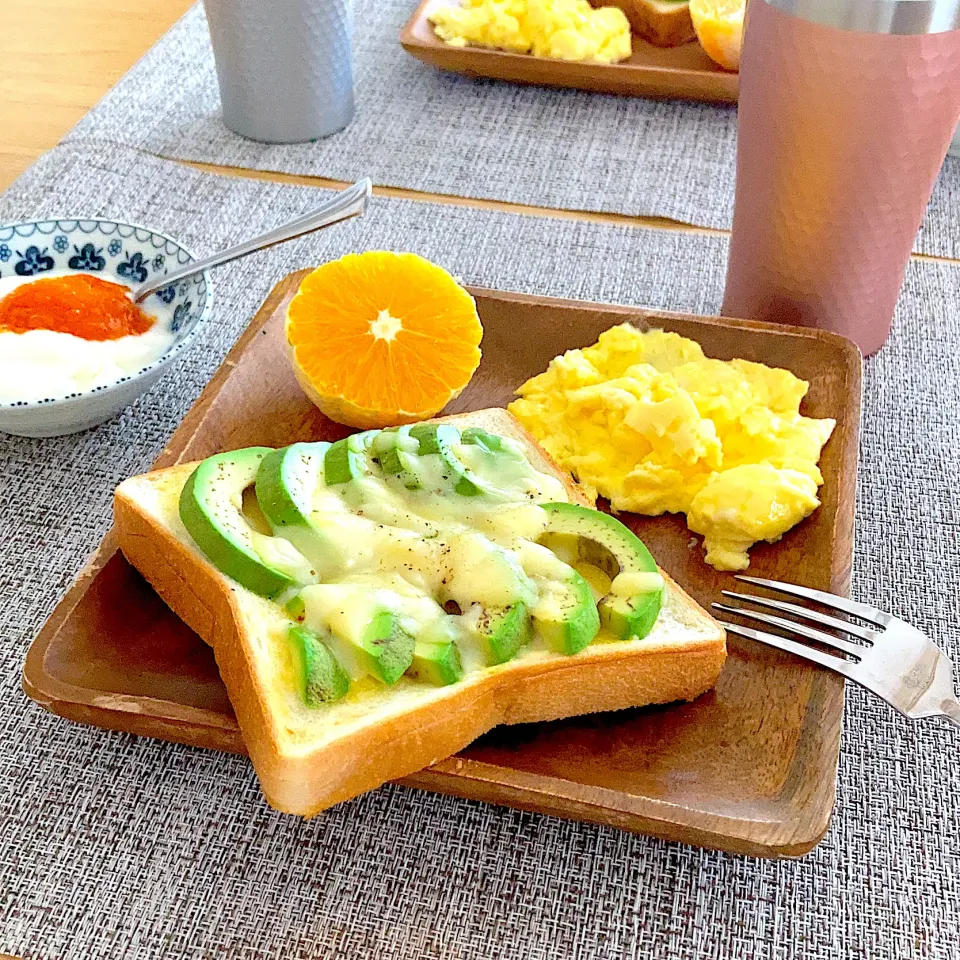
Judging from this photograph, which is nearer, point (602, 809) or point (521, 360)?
point (602, 809)

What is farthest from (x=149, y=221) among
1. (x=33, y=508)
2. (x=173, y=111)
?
(x=33, y=508)

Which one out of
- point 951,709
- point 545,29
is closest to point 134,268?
point 545,29

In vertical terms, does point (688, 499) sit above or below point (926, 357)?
above

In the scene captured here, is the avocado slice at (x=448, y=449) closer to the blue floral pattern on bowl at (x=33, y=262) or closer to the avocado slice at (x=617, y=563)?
the avocado slice at (x=617, y=563)

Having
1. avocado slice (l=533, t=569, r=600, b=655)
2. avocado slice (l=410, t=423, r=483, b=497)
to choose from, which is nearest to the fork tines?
avocado slice (l=533, t=569, r=600, b=655)

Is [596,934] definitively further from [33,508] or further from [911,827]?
[33,508]

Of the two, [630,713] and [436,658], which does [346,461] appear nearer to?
[436,658]

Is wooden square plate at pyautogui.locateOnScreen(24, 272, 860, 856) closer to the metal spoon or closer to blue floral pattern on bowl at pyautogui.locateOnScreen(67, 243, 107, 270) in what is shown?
the metal spoon
